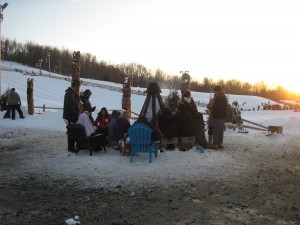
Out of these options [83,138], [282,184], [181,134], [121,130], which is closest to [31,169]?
[83,138]

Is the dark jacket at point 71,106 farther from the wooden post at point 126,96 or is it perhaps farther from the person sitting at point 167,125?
the wooden post at point 126,96

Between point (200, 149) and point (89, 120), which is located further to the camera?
point (200, 149)

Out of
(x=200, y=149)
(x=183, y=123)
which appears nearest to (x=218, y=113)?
(x=183, y=123)

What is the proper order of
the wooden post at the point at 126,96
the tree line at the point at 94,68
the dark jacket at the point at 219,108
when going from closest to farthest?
1. the dark jacket at the point at 219,108
2. the wooden post at the point at 126,96
3. the tree line at the point at 94,68

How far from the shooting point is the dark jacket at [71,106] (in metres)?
9.76

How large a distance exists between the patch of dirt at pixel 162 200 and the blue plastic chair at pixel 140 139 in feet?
5.28

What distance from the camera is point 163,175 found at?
24.3ft

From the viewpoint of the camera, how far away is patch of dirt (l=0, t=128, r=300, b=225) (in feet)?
16.3

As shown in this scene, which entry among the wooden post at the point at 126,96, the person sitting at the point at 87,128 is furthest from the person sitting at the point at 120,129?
the wooden post at the point at 126,96

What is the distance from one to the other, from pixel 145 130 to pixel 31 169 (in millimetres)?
2936

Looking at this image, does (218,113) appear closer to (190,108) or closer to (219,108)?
(219,108)

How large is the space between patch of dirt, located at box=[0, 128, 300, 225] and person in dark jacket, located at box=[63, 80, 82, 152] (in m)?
2.09

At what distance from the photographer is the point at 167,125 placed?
9.55m

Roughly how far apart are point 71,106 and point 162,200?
5059 millimetres
